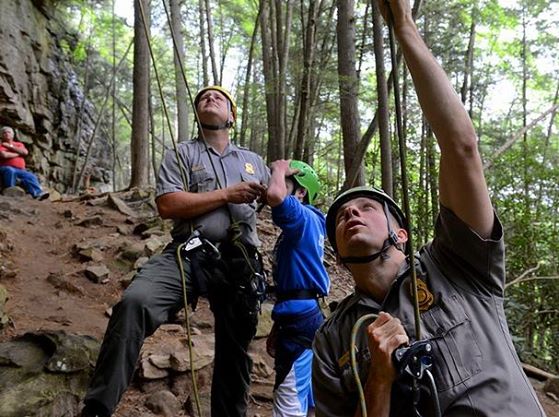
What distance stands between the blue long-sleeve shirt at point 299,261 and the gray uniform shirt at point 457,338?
1.30m

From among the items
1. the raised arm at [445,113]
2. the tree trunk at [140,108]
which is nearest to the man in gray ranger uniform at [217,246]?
the raised arm at [445,113]

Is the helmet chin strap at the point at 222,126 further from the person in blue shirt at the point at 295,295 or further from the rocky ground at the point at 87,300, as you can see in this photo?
the rocky ground at the point at 87,300

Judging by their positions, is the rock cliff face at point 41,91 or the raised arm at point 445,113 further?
the rock cliff face at point 41,91

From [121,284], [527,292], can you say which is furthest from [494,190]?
[121,284]

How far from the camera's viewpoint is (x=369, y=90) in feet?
46.9

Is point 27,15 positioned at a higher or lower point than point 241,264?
higher

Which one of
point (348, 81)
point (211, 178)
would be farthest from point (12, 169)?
point (211, 178)

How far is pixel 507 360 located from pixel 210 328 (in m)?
4.23

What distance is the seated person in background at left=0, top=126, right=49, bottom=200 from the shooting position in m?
10.4

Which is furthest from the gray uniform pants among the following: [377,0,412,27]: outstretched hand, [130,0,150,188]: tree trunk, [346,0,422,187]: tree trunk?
[130,0,150,188]: tree trunk

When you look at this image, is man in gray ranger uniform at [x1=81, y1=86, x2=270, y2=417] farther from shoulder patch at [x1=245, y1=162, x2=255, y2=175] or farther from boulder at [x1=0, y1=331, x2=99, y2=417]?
boulder at [x1=0, y1=331, x2=99, y2=417]

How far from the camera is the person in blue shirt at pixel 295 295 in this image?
3.06 metres

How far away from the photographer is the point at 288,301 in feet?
10.6

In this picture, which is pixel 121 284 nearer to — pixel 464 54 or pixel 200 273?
pixel 200 273
